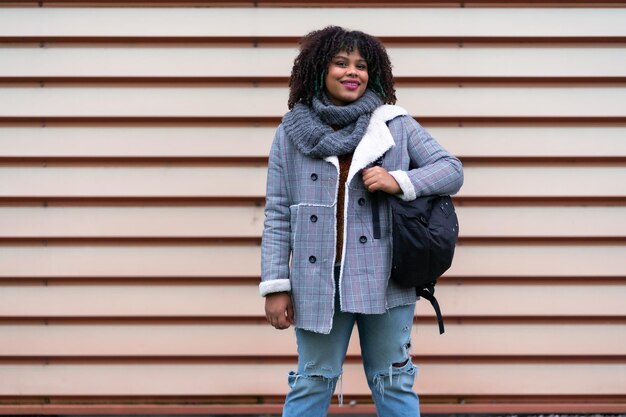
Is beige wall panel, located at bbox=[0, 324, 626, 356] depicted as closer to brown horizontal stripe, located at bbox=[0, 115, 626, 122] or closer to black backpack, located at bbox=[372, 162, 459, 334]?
brown horizontal stripe, located at bbox=[0, 115, 626, 122]

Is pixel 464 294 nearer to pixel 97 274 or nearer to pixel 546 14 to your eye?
pixel 546 14

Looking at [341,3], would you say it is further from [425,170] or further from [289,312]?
[289,312]

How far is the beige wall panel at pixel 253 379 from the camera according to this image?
3539mm

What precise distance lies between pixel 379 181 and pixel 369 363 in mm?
770

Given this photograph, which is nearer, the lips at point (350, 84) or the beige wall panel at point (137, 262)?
the lips at point (350, 84)

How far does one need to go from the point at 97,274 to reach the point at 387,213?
1.93 m

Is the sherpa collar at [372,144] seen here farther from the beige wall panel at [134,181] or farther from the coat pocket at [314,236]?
the beige wall panel at [134,181]

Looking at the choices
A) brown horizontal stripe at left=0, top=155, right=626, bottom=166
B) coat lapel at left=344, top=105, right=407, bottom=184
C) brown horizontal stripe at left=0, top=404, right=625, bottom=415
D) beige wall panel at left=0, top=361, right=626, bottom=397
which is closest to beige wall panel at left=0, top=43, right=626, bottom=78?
brown horizontal stripe at left=0, top=155, right=626, bottom=166

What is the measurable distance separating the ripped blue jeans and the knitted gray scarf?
0.60m

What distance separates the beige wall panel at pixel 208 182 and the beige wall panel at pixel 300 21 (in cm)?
76

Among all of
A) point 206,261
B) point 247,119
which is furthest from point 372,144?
point 206,261

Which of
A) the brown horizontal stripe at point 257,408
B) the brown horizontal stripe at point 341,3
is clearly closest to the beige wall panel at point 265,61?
the brown horizontal stripe at point 341,3

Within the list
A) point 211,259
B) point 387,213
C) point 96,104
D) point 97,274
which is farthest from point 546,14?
point 97,274

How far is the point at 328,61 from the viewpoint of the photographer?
7.84ft
